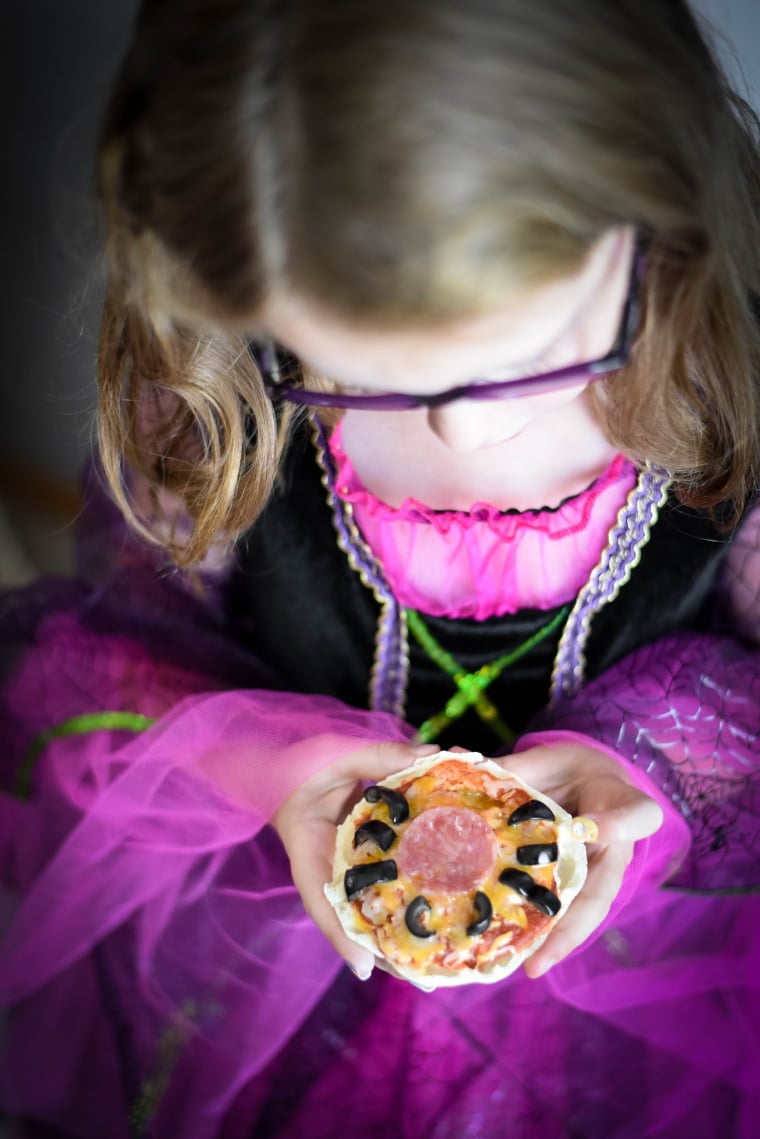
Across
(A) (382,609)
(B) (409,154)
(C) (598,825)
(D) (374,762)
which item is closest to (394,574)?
(A) (382,609)

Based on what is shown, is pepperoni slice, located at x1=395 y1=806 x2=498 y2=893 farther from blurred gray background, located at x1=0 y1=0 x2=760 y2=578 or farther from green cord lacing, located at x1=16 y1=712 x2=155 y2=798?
blurred gray background, located at x1=0 y1=0 x2=760 y2=578

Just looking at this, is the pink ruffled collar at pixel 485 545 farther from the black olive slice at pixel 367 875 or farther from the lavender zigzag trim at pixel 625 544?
the black olive slice at pixel 367 875

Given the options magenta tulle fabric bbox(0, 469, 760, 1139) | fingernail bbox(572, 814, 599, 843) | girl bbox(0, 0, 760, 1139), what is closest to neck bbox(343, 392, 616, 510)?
girl bbox(0, 0, 760, 1139)

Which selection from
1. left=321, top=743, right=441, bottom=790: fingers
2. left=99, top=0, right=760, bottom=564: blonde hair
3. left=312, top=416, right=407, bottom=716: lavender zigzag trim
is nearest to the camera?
left=99, top=0, right=760, bottom=564: blonde hair

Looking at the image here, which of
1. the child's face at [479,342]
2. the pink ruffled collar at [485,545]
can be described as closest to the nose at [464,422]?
the child's face at [479,342]

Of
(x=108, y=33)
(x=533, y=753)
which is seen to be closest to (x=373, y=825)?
(x=533, y=753)

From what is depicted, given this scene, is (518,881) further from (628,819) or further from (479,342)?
(479,342)
